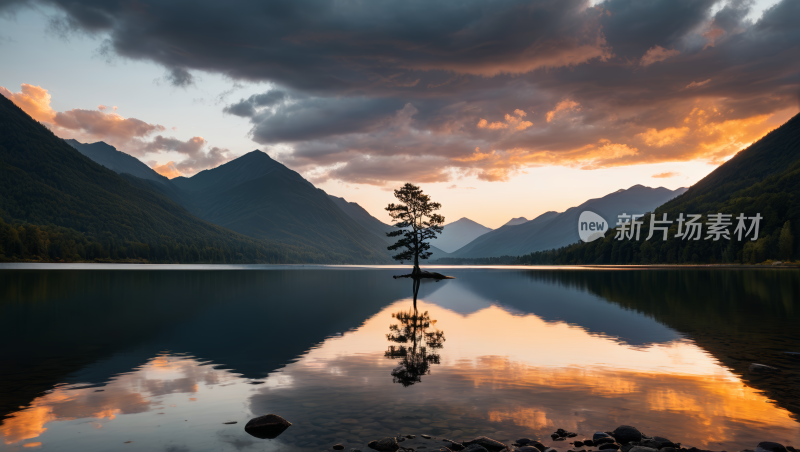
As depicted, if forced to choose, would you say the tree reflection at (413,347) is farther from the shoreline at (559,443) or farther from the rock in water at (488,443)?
the rock in water at (488,443)

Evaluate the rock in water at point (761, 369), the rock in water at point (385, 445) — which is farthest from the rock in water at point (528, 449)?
the rock in water at point (761, 369)

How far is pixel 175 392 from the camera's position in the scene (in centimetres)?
1758

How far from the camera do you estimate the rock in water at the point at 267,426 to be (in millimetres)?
13245

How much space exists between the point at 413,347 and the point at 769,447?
17577 millimetres

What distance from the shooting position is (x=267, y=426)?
1350 cm

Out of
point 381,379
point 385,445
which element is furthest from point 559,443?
point 381,379

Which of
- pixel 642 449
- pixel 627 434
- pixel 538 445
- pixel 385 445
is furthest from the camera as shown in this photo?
pixel 627 434

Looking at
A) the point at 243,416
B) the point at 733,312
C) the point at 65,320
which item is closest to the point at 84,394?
the point at 243,416

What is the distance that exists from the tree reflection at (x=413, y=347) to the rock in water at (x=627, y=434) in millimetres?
7947

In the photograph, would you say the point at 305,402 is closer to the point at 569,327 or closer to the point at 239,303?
the point at 569,327

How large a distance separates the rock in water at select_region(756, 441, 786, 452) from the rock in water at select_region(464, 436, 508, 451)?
6.35 meters

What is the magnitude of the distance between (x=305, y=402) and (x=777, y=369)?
2025 cm

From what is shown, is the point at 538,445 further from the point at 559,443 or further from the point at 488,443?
the point at 488,443

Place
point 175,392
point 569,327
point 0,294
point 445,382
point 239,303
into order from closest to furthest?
point 175,392, point 445,382, point 569,327, point 239,303, point 0,294
